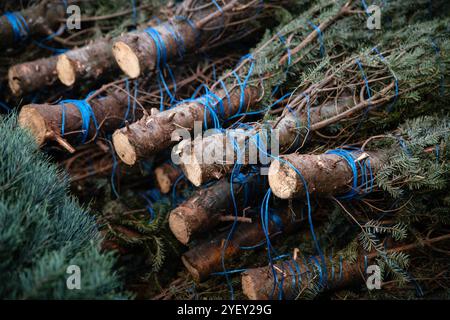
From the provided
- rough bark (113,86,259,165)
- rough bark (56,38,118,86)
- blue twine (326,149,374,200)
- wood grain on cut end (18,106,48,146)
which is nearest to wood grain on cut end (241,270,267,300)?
blue twine (326,149,374,200)

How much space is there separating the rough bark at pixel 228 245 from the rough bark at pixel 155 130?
653 millimetres

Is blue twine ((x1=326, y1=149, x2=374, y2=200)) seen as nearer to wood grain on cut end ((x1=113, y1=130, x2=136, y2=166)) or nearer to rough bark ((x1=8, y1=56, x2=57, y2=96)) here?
wood grain on cut end ((x1=113, y1=130, x2=136, y2=166))

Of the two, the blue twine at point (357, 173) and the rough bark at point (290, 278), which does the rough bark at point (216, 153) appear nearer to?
the blue twine at point (357, 173)

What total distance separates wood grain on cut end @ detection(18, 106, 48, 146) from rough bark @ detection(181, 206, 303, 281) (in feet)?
3.63

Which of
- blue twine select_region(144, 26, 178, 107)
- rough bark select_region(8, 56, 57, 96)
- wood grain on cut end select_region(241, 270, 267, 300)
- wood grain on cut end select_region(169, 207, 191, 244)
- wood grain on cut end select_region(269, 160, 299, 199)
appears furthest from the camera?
rough bark select_region(8, 56, 57, 96)

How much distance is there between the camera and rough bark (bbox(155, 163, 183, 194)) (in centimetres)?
305

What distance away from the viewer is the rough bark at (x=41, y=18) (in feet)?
10.6

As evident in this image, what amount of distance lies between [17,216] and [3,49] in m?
1.98

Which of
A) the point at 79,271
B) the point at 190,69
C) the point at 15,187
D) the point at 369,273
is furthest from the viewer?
the point at 190,69

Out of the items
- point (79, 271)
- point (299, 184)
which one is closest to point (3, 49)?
point (79, 271)

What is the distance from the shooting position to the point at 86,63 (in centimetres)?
302

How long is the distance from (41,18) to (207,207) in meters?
2.07

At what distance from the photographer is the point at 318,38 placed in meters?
2.93
